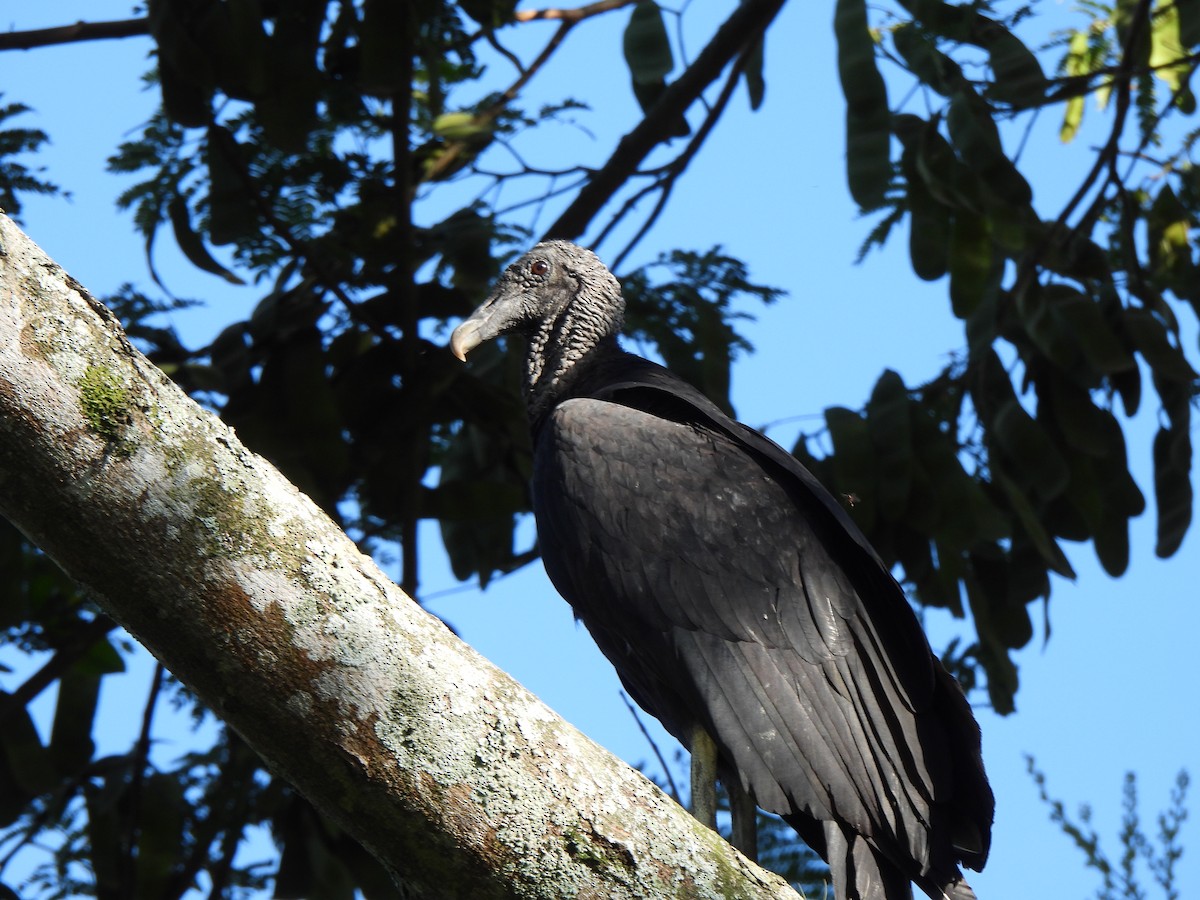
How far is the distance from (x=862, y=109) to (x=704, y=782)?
2.51 meters

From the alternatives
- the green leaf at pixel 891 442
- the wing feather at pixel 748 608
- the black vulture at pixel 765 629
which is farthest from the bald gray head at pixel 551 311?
the green leaf at pixel 891 442

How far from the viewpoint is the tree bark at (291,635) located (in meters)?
1.87

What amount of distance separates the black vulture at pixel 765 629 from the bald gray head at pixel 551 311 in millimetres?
573

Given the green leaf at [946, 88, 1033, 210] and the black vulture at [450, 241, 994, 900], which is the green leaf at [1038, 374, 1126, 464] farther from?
the black vulture at [450, 241, 994, 900]

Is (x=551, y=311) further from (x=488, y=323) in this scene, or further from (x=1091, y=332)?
(x=1091, y=332)

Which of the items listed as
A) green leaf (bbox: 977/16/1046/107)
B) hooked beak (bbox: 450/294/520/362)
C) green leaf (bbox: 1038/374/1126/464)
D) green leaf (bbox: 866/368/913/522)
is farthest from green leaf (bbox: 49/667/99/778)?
green leaf (bbox: 977/16/1046/107)

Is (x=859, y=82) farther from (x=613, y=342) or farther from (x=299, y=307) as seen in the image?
(x=299, y=307)

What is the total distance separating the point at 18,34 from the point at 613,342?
7.76ft

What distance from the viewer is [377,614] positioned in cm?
202

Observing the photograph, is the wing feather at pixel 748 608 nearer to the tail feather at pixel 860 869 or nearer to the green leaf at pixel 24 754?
the tail feather at pixel 860 869

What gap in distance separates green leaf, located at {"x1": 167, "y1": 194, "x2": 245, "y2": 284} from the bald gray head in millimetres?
1266

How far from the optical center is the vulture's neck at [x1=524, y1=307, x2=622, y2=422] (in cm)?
427

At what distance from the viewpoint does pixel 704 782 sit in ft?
10.9

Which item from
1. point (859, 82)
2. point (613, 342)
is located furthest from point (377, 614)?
point (859, 82)
